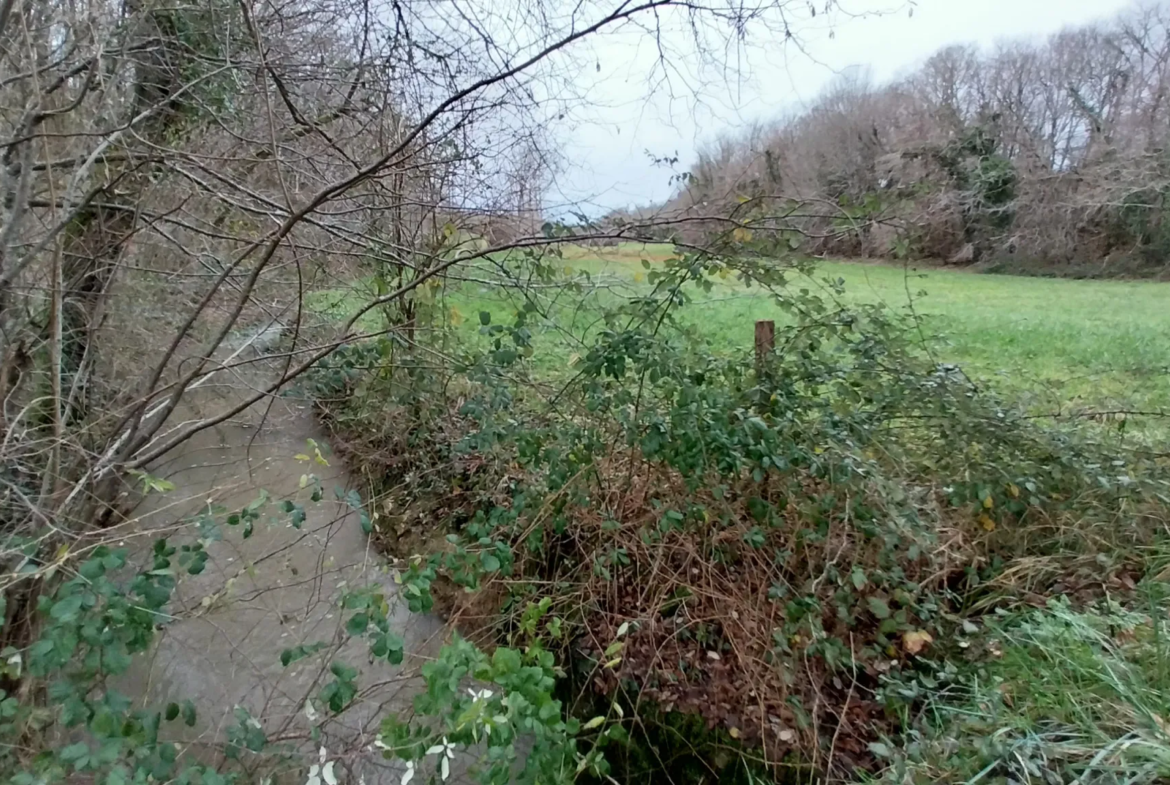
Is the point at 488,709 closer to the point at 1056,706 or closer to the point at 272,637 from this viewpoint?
the point at 1056,706

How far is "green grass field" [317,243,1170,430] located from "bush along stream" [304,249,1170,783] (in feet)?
0.47

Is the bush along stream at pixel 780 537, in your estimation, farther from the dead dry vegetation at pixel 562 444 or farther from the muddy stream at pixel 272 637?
the muddy stream at pixel 272 637

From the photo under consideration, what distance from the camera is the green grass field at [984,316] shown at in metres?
3.31

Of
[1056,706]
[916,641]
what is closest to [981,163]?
[916,641]

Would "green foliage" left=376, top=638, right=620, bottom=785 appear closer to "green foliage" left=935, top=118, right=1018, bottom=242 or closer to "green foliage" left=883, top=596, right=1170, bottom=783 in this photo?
"green foliage" left=883, top=596, right=1170, bottom=783

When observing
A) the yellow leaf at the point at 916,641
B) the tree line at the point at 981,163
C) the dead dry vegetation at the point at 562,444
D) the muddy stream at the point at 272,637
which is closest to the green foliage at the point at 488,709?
the dead dry vegetation at the point at 562,444

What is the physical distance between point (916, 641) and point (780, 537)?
703 mm

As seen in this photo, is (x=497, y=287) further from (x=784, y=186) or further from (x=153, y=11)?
(x=153, y=11)

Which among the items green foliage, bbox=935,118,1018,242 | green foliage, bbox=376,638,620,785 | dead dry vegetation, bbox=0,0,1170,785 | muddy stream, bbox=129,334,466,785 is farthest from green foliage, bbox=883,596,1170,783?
green foliage, bbox=935,118,1018,242

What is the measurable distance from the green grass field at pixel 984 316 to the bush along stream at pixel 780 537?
0.14m

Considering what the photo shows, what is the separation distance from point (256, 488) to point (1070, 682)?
156 inches

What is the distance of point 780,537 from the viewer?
318 centimetres

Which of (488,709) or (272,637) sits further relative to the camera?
(272,637)

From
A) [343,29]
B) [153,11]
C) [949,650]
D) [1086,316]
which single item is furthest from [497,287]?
[1086,316]
